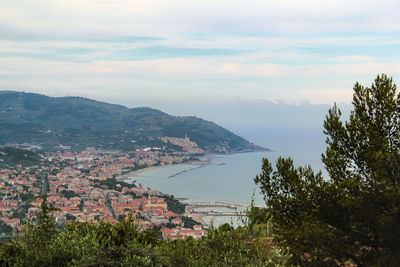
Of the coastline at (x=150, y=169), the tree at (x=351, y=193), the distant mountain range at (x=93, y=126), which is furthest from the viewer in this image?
the distant mountain range at (x=93, y=126)

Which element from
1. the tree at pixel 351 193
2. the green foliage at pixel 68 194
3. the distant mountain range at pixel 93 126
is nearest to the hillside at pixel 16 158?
the green foliage at pixel 68 194

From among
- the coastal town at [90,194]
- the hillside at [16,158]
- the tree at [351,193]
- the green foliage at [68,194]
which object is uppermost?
the tree at [351,193]

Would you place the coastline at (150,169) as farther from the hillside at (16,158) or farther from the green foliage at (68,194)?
the green foliage at (68,194)

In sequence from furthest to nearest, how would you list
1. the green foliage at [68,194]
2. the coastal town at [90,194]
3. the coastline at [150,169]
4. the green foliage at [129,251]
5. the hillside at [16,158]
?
1. the coastline at [150,169]
2. the hillside at [16,158]
3. the green foliage at [68,194]
4. the coastal town at [90,194]
5. the green foliage at [129,251]

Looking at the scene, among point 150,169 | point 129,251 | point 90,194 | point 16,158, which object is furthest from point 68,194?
point 129,251

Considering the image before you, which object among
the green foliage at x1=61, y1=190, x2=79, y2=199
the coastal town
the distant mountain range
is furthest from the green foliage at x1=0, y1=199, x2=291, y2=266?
the distant mountain range

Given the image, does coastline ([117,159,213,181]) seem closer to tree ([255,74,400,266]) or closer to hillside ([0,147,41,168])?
hillside ([0,147,41,168])

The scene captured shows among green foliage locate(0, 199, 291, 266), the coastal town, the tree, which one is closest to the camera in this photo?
green foliage locate(0, 199, 291, 266)
